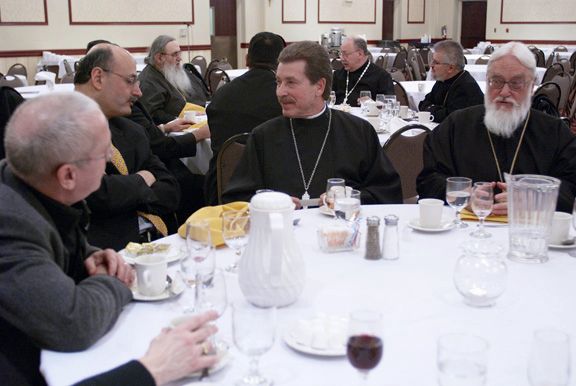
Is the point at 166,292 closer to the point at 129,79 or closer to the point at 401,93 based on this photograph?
the point at 129,79

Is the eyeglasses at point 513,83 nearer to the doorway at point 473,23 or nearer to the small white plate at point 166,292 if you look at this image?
the small white plate at point 166,292

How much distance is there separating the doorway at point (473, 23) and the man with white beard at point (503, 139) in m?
18.3

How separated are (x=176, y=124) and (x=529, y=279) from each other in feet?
12.1

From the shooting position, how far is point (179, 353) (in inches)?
55.1

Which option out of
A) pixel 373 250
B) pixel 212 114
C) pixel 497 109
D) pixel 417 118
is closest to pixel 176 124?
pixel 212 114

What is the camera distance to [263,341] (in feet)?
4.40

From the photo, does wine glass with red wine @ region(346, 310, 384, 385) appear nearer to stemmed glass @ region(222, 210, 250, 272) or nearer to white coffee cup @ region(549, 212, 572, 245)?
stemmed glass @ region(222, 210, 250, 272)

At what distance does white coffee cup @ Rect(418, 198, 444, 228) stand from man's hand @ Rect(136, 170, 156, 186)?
149 cm

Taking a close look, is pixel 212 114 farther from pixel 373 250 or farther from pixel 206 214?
pixel 373 250

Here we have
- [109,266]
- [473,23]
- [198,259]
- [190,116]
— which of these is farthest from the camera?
[473,23]

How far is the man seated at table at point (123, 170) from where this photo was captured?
10.3 ft

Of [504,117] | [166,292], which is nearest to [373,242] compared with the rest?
[166,292]

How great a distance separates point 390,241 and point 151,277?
74 centimetres

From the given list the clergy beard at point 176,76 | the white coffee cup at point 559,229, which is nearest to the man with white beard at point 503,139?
the white coffee cup at point 559,229
